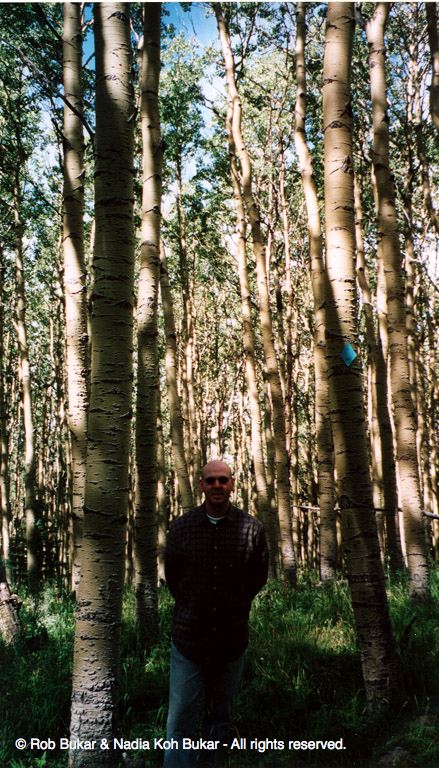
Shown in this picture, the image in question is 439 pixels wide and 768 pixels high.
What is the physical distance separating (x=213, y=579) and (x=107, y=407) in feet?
3.58

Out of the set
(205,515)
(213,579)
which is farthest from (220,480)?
(213,579)

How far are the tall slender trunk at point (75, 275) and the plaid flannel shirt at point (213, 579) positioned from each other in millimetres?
2516

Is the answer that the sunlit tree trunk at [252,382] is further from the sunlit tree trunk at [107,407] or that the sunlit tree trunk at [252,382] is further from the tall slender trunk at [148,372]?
the sunlit tree trunk at [107,407]

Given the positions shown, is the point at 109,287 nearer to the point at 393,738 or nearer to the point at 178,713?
the point at 178,713

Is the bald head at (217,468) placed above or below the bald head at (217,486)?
above

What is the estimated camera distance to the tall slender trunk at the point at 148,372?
18.1 feet

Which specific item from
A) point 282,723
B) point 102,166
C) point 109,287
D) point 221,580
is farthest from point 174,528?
point 102,166

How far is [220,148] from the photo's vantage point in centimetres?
1348

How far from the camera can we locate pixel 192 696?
9.90ft

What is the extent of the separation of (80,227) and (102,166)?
2825mm

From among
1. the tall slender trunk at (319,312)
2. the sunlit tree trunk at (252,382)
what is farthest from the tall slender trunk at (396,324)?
the sunlit tree trunk at (252,382)

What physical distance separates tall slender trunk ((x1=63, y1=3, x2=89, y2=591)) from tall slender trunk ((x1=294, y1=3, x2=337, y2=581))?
10.4 ft

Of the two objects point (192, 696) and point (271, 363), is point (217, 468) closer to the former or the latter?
point (192, 696)

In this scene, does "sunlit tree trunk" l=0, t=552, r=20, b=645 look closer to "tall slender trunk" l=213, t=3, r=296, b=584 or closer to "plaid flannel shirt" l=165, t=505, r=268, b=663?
"plaid flannel shirt" l=165, t=505, r=268, b=663
